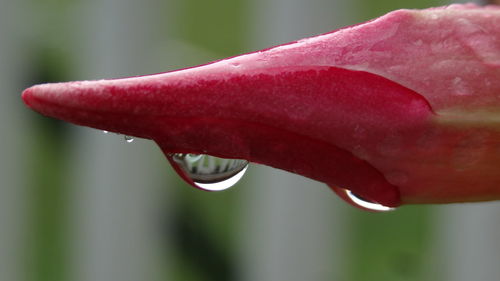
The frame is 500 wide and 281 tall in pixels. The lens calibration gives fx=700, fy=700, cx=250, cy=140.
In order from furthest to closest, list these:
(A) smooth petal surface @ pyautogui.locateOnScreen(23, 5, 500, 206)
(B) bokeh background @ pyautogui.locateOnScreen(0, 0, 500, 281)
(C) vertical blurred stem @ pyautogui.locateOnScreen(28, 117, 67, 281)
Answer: (C) vertical blurred stem @ pyautogui.locateOnScreen(28, 117, 67, 281)
(B) bokeh background @ pyautogui.locateOnScreen(0, 0, 500, 281)
(A) smooth petal surface @ pyautogui.locateOnScreen(23, 5, 500, 206)

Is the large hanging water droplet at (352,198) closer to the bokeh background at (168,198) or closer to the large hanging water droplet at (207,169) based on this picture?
the large hanging water droplet at (207,169)

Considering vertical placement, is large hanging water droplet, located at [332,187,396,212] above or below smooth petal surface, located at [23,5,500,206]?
below

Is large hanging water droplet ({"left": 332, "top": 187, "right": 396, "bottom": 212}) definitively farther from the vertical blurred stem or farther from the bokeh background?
the vertical blurred stem

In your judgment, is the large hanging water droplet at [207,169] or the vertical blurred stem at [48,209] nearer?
the large hanging water droplet at [207,169]

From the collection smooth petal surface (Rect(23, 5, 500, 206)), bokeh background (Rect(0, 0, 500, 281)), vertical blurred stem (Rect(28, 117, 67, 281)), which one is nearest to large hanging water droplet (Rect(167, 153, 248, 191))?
smooth petal surface (Rect(23, 5, 500, 206))

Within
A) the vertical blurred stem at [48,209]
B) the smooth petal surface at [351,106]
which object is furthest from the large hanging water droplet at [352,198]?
the vertical blurred stem at [48,209]

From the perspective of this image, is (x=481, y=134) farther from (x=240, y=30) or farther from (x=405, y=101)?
(x=240, y=30)
